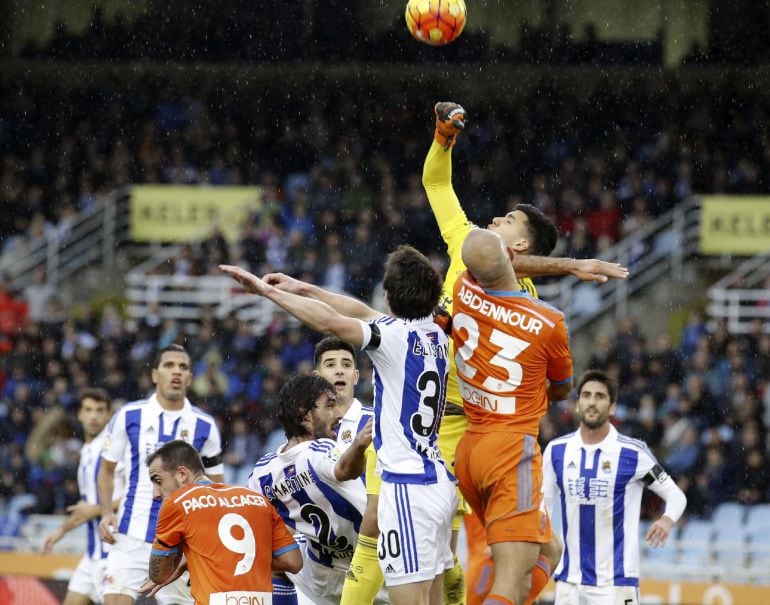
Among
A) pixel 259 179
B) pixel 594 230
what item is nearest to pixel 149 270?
pixel 259 179

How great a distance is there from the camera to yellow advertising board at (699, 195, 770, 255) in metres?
19.4

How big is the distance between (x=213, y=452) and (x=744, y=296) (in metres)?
10.4

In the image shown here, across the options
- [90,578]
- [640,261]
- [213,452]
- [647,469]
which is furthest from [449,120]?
[640,261]

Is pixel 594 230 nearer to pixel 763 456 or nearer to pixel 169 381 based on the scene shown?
pixel 763 456

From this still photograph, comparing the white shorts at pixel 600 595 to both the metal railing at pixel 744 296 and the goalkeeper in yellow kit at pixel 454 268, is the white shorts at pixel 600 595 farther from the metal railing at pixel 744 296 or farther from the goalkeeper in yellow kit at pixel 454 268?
the metal railing at pixel 744 296

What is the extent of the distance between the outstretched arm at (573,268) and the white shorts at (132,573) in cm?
381

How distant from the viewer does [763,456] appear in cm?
1584

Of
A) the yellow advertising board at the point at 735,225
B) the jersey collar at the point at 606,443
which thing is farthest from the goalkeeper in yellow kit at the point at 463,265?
the yellow advertising board at the point at 735,225

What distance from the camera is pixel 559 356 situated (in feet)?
22.1

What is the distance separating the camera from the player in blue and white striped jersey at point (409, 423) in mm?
6426

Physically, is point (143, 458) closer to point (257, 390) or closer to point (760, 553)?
point (760, 553)

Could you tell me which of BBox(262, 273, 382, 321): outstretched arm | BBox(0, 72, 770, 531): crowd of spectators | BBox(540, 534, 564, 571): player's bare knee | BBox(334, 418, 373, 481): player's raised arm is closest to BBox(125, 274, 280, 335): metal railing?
BBox(0, 72, 770, 531): crowd of spectators

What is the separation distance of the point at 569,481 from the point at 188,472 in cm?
348

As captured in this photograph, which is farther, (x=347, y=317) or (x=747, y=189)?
(x=747, y=189)
